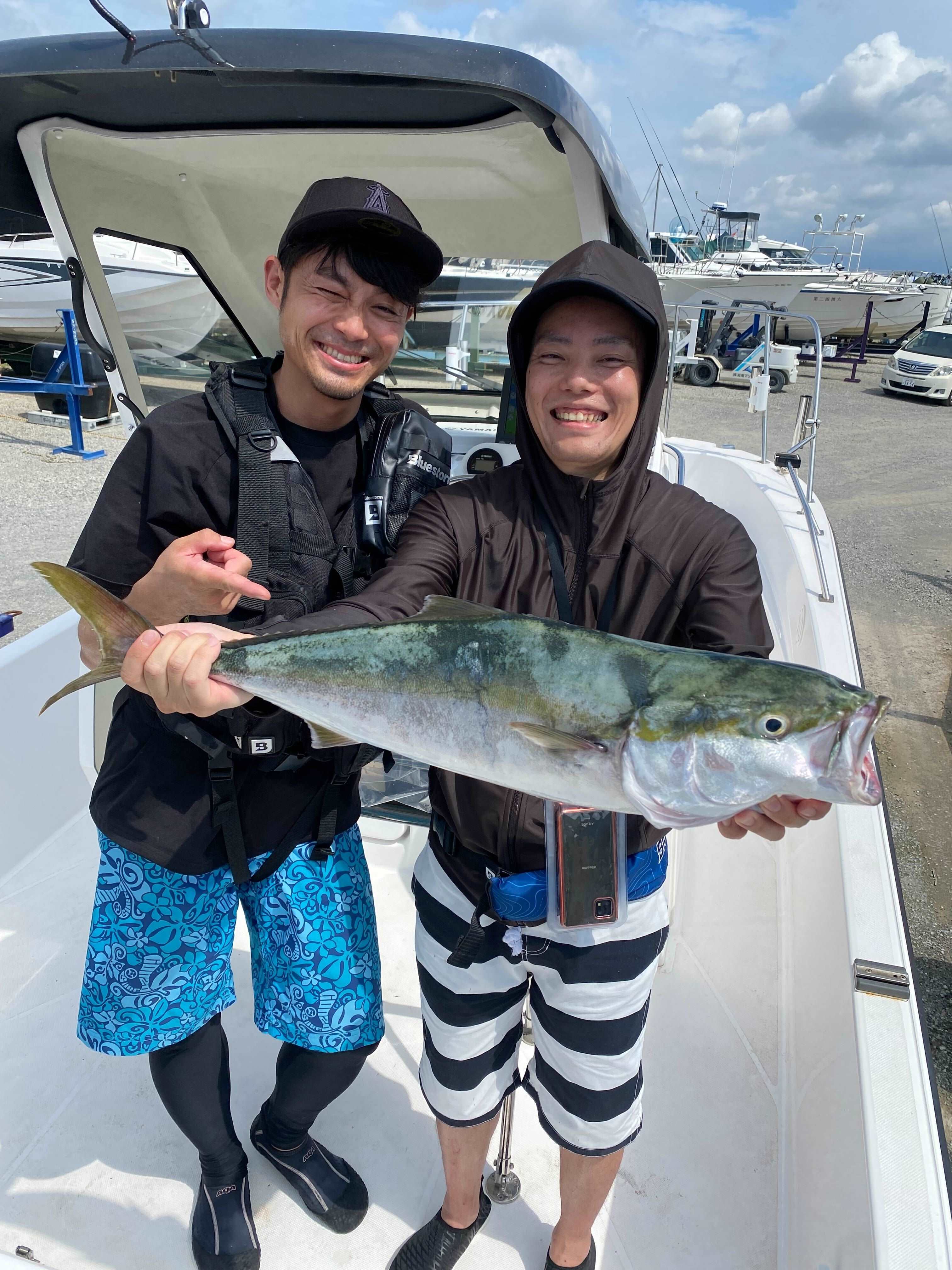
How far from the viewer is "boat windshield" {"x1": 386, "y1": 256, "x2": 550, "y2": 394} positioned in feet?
12.5

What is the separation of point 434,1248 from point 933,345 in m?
32.2

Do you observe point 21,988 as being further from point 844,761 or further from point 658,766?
point 844,761

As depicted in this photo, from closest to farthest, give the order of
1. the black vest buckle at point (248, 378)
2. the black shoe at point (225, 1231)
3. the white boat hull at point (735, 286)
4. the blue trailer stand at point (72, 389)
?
the black vest buckle at point (248, 378) < the black shoe at point (225, 1231) < the blue trailer stand at point (72, 389) < the white boat hull at point (735, 286)

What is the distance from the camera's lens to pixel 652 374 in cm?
176

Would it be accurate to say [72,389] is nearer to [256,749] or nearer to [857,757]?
[256,749]

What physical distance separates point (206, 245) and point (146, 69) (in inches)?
Result: 68.4

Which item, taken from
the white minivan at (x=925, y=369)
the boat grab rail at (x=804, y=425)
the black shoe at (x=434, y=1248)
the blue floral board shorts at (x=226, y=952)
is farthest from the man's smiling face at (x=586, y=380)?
the white minivan at (x=925, y=369)

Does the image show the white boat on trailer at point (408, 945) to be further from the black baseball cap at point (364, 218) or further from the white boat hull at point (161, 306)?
the black baseball cap at point (364, 218)

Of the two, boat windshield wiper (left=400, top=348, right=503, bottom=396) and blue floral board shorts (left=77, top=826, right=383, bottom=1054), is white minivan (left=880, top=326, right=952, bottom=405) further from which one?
blue floral board shorts (left=77, top=826, right=383, bottom=1054)

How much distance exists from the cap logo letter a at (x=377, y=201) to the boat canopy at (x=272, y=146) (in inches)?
9.8

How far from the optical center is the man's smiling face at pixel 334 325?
1.80 m

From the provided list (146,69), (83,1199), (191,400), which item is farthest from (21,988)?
(146,69)

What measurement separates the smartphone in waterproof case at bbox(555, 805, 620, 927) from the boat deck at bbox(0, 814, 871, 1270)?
0.84 m

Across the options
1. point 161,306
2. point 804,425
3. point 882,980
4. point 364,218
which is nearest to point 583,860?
point 882,980
